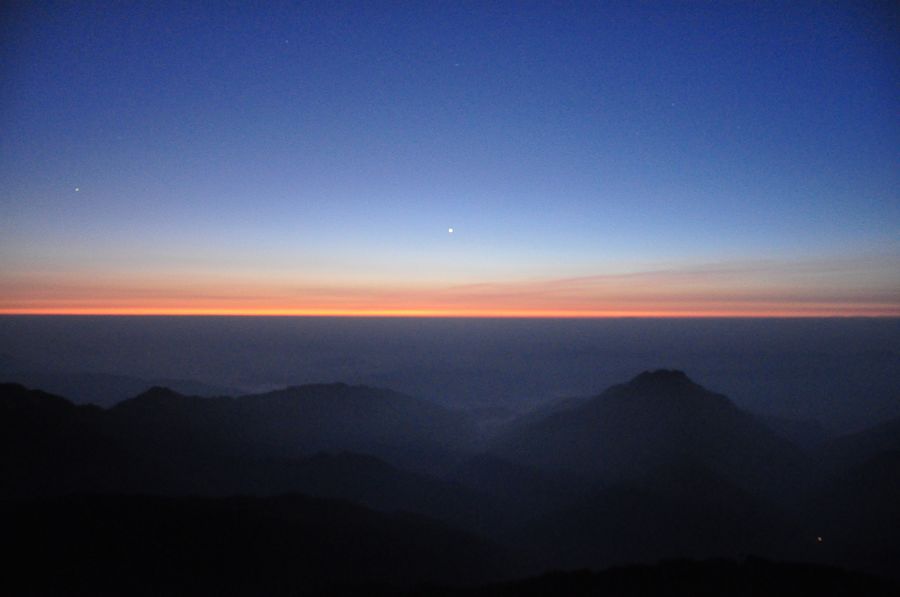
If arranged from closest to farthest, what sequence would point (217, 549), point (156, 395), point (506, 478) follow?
1. point (217, 549)
2. point (506, 478)
3. point (156, 395)

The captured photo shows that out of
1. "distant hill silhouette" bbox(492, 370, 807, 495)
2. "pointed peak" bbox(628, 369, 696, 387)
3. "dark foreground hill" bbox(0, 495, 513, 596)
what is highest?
"pointed peak" bbox(628, 369, 696, 387)

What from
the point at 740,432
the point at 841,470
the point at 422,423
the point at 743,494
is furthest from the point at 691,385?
the point at 422,423

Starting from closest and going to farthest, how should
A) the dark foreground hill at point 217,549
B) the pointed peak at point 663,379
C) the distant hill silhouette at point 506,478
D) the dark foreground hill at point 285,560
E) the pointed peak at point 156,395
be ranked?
the dark foreground hill at point 285,560 → the dark foreground hill at point 217,549 → the distant hill silhouette at point 506,478 → the pointed peak at point 156,395 → the pointed peak at point 663,379

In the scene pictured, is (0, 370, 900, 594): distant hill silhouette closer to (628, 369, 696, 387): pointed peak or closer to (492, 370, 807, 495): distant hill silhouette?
(492, 370, 807, 495): distant hill silhouette

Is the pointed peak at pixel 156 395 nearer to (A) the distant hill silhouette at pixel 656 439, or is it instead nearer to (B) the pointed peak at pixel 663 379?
(A) the distant hill silhouette at pixel 656 439

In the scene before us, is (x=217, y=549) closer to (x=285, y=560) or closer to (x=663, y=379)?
(x=285, y=560)

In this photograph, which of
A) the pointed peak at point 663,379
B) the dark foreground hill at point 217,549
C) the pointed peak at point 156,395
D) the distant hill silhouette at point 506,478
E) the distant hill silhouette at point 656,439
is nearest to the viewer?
the dark foreground hill at point 217,549

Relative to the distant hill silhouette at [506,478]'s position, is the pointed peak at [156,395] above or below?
above

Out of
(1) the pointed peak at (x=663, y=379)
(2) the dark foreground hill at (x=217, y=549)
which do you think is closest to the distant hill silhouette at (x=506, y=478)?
(2) the dark foreground hill at (x=217, y=549)

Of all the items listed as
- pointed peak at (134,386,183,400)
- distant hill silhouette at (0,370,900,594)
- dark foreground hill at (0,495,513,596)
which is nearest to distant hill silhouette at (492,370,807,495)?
distant hill silhouette at (0,370,900,594)

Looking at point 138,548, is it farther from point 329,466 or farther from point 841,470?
point 841,470

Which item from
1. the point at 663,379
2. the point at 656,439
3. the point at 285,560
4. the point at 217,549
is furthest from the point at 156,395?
the point at 663,379
